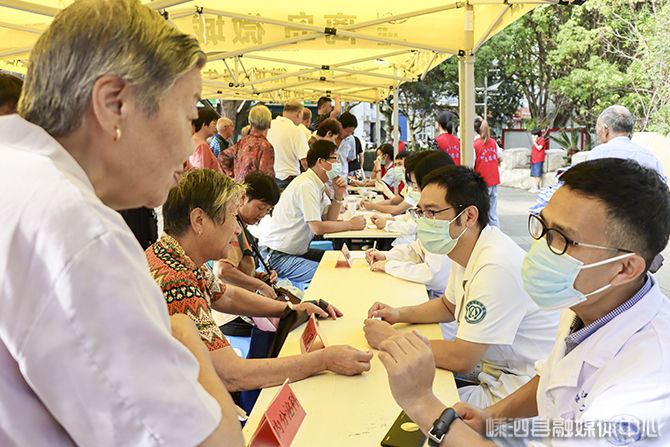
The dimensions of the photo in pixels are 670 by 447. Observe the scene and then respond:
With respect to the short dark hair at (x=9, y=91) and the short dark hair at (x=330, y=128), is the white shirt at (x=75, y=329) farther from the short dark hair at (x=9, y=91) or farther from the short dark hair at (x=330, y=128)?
the short dark hair at (x=330, y=128)

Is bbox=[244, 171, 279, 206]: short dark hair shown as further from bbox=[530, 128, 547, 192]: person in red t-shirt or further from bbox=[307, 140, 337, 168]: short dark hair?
bbox=[530, 128, 547, 192]: person in red t-shirt

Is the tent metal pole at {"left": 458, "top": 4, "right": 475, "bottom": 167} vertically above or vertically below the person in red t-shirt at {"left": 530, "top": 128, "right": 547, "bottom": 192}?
above

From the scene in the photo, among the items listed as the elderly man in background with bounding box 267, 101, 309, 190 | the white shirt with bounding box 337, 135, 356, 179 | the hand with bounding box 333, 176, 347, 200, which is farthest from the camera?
the white shirt with bounding box 337, 135, 356, 179

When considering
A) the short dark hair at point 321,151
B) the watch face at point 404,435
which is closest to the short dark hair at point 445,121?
the short dark hair at point 321,151

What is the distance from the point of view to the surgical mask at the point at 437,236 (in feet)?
8.80

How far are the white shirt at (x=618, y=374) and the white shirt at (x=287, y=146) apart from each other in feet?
20.3

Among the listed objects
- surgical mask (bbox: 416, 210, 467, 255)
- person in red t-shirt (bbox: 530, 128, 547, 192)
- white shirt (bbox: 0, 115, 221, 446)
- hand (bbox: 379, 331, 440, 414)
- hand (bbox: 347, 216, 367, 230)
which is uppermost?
white shirt (bbox: 0, 115, 221, 446)

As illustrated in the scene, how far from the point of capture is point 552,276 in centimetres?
164

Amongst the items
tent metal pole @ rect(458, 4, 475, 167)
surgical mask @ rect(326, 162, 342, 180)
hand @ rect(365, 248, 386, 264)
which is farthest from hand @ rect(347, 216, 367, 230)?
hand @ rect(365, 248, 386, 264)

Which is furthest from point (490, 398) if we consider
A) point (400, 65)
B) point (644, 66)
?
point (644, 66)

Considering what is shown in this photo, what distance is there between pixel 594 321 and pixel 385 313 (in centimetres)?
115

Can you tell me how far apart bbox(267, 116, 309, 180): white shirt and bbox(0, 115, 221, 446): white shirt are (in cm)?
696

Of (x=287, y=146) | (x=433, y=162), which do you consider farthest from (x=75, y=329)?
(x=287, y=146)

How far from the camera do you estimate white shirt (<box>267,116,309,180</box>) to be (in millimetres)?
7553
